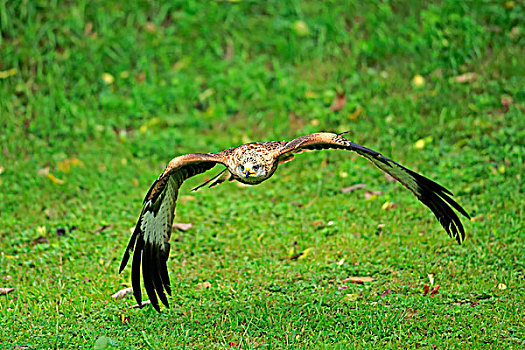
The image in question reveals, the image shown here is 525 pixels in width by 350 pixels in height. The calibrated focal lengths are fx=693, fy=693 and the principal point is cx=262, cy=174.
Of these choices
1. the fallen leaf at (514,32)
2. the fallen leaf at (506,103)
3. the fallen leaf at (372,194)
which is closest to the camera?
the fallen leaf at (372,194)

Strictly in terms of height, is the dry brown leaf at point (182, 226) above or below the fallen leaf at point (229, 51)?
below

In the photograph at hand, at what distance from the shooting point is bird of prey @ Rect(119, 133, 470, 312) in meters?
4.62

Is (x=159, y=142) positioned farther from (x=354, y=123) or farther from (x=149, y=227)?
(x=149, y=227)

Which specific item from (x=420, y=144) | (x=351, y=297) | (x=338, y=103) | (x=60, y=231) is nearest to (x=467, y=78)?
(x=420, y=144)

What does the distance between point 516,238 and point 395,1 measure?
4.71 meters

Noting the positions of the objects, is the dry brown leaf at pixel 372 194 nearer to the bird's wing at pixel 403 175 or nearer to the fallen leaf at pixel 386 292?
the fallen leaf at pixel 386 292

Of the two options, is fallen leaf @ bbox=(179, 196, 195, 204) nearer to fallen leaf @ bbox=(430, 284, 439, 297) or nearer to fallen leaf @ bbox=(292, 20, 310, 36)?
fallen leaf @ bbox=(430, 284, 439, 297)

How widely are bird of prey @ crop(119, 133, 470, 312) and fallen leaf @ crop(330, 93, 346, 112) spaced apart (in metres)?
3.60

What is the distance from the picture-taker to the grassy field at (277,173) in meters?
5.02

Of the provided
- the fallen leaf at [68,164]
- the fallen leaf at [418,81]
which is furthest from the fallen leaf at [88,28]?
the fallen leaf at [418,81]

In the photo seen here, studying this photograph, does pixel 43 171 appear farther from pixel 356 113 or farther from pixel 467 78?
pixel 467 78

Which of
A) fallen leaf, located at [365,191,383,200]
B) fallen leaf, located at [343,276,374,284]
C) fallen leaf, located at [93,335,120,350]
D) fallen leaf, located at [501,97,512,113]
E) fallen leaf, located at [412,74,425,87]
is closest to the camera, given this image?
fallen leaf, located at [93,335,120,350]

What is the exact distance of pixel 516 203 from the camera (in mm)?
6480

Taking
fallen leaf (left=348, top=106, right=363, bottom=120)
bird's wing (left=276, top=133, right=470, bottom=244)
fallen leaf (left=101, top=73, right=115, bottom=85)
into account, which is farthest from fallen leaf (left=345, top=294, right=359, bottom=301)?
fallen leaf (left=101, top=73, right=115, bottom=85)
